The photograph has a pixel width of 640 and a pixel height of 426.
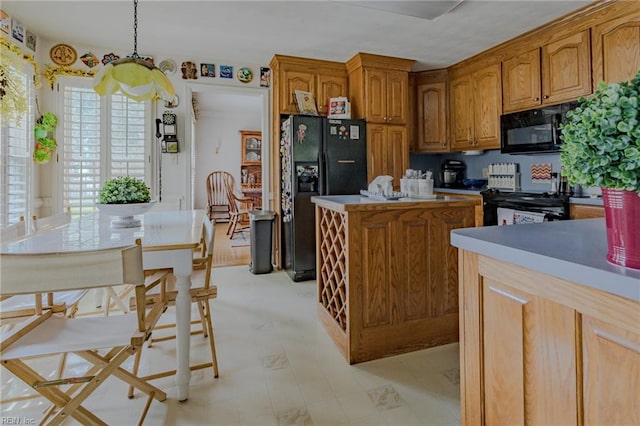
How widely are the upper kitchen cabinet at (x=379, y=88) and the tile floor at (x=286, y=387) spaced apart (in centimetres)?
273

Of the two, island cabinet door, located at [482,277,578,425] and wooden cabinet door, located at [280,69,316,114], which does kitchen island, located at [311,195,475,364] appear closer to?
island cabinet door, located at [482,277,578,425]

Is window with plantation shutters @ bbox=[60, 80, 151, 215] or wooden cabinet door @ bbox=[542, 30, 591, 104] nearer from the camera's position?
wooden cabinet door @ bbox=[542, 30, 591, 104]

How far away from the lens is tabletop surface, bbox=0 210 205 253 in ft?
4.83

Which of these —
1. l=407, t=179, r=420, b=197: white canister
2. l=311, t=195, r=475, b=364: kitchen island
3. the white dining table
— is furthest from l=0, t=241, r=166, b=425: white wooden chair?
l=407, t=179, r=420, b=197: white canister

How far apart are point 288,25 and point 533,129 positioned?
2.65 meters

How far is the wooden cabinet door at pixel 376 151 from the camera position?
4.07 m

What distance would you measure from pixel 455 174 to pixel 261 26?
3185 millimetres

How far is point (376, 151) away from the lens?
4.10m

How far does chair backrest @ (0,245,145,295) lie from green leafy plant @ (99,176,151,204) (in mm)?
837

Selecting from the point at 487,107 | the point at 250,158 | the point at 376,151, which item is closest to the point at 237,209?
the point at 250,158

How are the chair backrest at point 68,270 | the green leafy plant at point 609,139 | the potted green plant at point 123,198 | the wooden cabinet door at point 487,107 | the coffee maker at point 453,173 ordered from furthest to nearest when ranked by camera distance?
the coffee maker at point 453,173, the wooden cabinet door at point 487,107, the potted green plant at point 123,198, the chair backrest at point 68,270, the green leafy plant at point 609,139

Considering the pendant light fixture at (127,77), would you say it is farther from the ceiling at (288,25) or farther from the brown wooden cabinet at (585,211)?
the brown wooden cabinet at (585,211)

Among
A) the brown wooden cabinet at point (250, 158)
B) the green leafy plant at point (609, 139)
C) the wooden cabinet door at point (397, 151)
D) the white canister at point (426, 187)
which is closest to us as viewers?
the green leafy plant at point (609, 139)

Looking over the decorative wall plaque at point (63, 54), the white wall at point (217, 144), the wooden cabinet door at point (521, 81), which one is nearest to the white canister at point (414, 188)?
the wooden cabinet door at point (521, 81)
